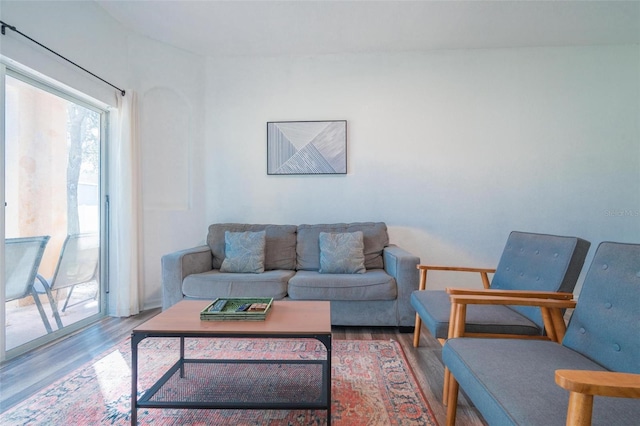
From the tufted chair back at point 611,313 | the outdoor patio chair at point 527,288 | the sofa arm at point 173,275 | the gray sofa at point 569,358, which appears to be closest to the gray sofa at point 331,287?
the sofa arm at point 173,275

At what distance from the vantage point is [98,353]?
209 centimetres

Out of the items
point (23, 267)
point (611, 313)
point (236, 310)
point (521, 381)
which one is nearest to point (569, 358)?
point (611, 313)

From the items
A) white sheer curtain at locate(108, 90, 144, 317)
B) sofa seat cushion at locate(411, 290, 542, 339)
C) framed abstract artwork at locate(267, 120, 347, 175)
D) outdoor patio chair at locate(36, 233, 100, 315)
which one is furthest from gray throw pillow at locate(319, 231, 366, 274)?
outdoor patio chair at locate(36, 233, 100, 315)

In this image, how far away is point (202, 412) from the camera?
1.49 meters

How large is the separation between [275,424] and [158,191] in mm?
2626

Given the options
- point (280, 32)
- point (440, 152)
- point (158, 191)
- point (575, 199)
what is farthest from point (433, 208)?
point (158, 191)

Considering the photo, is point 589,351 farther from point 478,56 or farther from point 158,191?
point 158,191

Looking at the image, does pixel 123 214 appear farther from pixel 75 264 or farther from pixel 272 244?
pixel 272 244

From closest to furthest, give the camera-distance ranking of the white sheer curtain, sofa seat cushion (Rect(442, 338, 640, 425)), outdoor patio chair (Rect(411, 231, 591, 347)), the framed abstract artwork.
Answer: sofa seat cushion (Rect(442, 338, 640, 425))
outdoor patio chair (Rect(411, 231, 591, 347))
the white sheer curtain
the framed abstract artwork

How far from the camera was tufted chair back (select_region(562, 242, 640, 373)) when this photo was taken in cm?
106

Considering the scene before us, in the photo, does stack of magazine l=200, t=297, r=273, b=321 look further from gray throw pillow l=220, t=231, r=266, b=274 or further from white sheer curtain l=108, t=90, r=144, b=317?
white sheer curtain l=108, t=90, r=144, b=317

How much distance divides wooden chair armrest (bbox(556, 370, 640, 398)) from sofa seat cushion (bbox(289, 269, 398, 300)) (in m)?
1.72

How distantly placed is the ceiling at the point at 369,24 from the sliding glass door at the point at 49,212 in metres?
1.09

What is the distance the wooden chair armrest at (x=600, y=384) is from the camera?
0.66m
